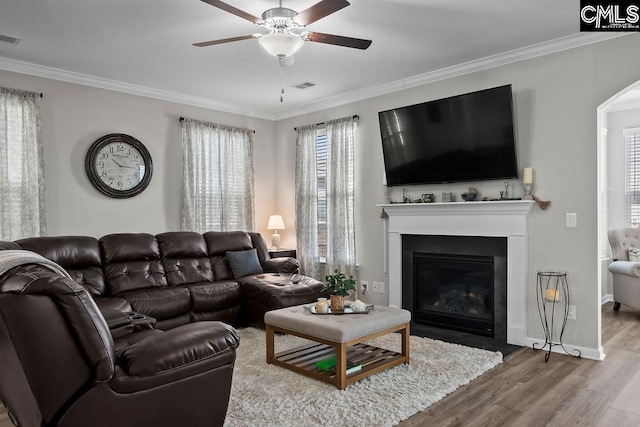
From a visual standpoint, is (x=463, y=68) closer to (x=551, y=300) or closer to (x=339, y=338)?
(x=551, y=300)

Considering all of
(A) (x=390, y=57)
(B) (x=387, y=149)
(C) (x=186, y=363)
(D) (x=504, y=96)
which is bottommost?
(C) (x=186, y=363)

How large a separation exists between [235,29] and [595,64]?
309 centimetres

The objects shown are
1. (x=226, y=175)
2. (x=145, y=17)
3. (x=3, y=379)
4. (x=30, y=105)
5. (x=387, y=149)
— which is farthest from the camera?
(x=226, y=175)

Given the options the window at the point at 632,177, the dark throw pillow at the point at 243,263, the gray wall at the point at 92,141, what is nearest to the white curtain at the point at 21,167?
the gray wall at the point at 92,141

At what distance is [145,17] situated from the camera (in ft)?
11.6

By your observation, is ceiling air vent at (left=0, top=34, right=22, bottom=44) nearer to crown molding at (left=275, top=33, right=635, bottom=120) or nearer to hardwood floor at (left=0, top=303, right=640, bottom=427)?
hardwood floor at (left=0, top=303, right=640, bottom=427)

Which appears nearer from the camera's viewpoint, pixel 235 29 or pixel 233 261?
pixel 235 29

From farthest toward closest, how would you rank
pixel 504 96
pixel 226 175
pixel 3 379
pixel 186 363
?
pixel 226 175
pixel 504 96
pixel 3 379
pixel 186 363

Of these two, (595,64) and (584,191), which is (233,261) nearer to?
(584,191)

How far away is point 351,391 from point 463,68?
11.2 feet

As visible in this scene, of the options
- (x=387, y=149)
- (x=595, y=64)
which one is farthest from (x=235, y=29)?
(x=595, y=64)

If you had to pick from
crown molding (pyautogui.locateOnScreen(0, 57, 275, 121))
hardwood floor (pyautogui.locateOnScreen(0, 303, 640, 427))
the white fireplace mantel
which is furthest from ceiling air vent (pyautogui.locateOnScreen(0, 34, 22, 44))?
the white fireplace mantel

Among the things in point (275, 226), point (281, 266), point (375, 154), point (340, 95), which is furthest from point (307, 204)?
point (340, 95)

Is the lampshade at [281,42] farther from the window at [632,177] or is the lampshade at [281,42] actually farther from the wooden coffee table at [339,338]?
the window at [632,177]
